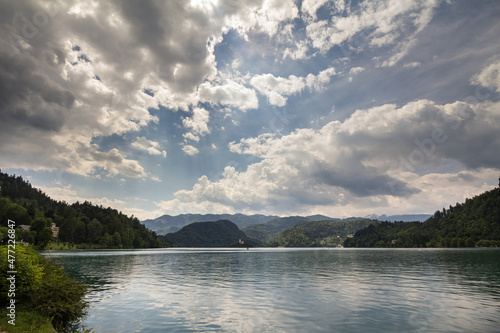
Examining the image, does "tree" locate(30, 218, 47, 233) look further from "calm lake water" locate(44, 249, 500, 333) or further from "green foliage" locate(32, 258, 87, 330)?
"green foliage" locate(32, 258, 87, 330)

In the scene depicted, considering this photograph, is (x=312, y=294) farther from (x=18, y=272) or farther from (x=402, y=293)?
(x=18, y=272)

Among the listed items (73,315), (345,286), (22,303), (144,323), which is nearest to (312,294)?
(345,286)

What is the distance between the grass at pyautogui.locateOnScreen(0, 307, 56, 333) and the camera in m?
18.1

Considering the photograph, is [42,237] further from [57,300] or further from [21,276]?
[21,276]

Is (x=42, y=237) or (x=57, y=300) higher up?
(x=42, y=237)

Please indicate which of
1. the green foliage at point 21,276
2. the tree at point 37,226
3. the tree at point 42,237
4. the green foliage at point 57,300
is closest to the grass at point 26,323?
the green foliage at point 57,300

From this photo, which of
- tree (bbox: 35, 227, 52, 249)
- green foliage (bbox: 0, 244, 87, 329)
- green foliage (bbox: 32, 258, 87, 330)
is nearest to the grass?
green foliage (bbox: 0, 244, 87, 329)

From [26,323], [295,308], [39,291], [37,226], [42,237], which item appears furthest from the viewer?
[37,226]

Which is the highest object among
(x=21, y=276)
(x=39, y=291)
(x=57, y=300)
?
(x=21, y=276)

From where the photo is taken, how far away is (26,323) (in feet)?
65.0

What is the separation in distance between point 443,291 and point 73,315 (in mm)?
51869

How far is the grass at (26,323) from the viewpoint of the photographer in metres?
18.1

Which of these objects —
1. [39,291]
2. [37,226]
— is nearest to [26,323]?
[39,291]

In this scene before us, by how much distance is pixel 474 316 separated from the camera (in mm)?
29578
